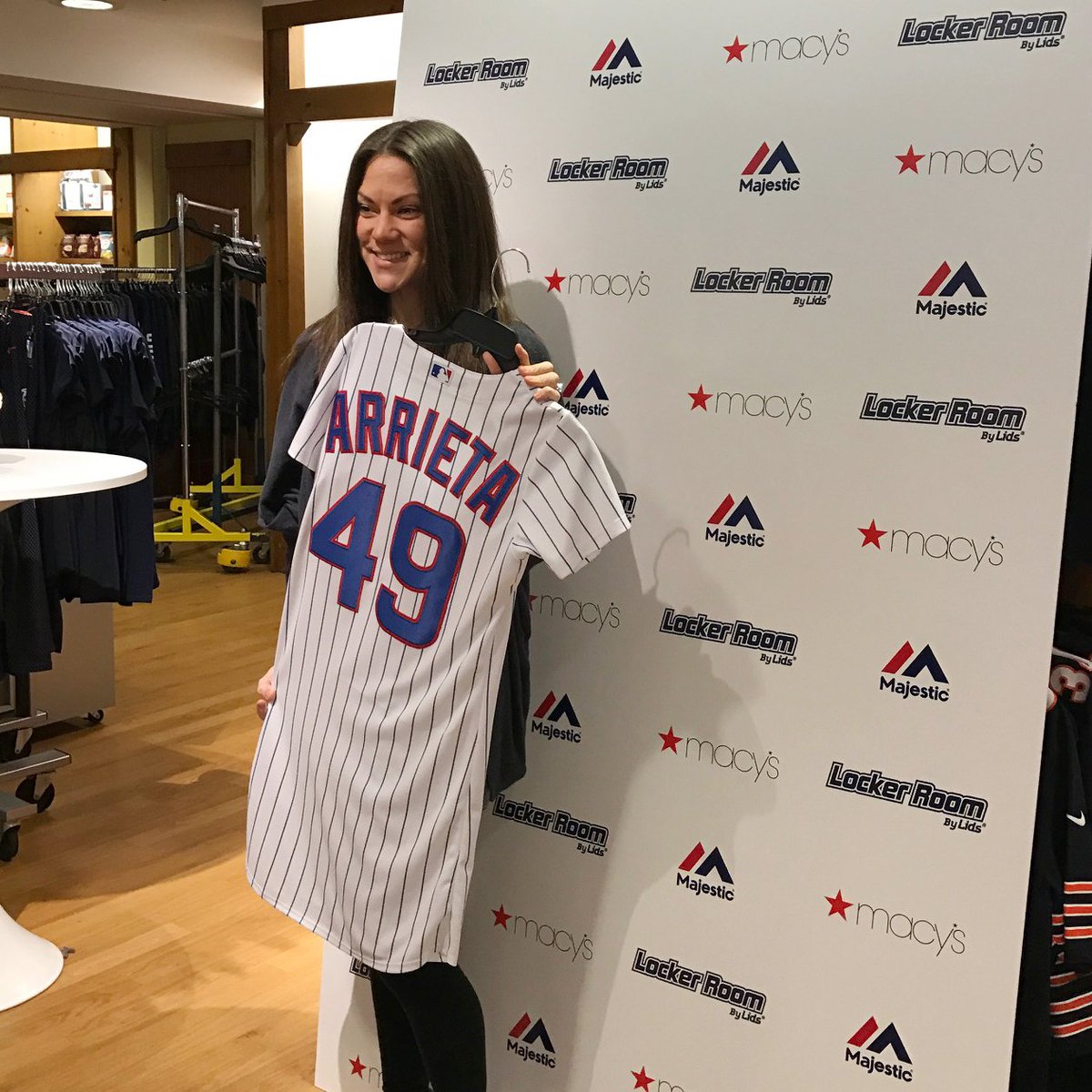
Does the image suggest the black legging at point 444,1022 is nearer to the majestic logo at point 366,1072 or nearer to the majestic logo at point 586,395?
the majestic logo at point 366,1072

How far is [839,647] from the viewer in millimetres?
1718

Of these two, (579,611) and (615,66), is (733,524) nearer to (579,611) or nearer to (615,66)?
(579,611)

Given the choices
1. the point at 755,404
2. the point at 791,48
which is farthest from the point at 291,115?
the point at 755,404

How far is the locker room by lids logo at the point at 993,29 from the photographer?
4.95 ft

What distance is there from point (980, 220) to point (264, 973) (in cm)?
207

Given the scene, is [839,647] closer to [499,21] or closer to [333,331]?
[333,331]

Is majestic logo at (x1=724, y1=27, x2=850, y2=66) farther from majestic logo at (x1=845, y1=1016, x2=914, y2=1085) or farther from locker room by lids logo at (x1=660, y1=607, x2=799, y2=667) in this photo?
majestic logo at (x1=845, y1=1016, x2=914, y2=1085)

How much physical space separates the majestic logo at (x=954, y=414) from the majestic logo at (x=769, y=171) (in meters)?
0.33

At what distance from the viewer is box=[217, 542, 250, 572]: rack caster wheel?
→ 615cm

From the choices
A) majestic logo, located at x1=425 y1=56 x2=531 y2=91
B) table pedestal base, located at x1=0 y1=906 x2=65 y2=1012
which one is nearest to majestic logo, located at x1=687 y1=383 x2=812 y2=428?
majestic logo, located at x1=425 y1=56 x2=531 y2=91

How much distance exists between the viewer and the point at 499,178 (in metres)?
1.97

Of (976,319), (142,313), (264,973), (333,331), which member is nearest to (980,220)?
(976,319)

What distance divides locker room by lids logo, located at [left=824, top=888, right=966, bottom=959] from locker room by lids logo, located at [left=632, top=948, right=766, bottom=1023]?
0.64 feet

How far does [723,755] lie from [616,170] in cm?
93
